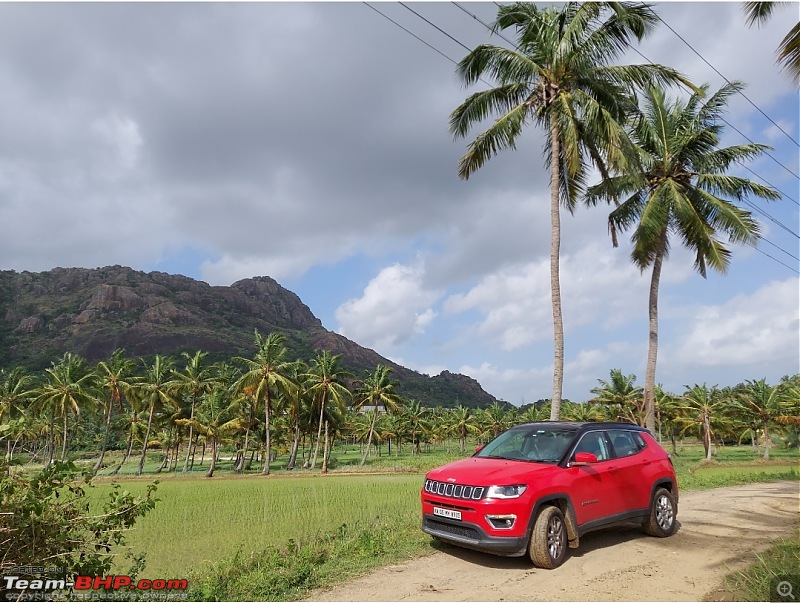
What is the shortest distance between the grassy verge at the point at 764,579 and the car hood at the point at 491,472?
212cm

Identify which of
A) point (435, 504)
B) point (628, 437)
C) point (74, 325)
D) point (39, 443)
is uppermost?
point (74, 325)

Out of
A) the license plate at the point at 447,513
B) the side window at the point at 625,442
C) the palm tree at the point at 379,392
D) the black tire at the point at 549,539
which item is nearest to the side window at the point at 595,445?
the side window at the point at 625,442

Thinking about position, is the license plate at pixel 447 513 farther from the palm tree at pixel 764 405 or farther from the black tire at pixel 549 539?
the palm tree at pixel 764 405

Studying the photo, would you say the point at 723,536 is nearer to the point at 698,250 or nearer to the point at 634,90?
the point at 634,90

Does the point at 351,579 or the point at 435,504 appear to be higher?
the point at 435,504

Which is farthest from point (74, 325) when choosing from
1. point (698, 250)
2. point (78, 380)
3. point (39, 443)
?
point (698, 250)

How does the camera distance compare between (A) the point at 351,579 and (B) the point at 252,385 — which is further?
(B) the point at 252,385

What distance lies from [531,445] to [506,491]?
146 centimetres

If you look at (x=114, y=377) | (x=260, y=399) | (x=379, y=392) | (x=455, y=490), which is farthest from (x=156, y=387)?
(x=455, y=490)

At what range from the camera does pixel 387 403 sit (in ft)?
182

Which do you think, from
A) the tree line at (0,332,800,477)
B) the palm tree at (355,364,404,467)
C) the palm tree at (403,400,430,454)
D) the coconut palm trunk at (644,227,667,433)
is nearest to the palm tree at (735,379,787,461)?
the tree line at (0,332,800,477)

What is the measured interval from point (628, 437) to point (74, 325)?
208m

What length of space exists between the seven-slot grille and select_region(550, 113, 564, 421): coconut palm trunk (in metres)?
7.47

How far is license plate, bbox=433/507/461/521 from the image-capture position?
20.8 feet
